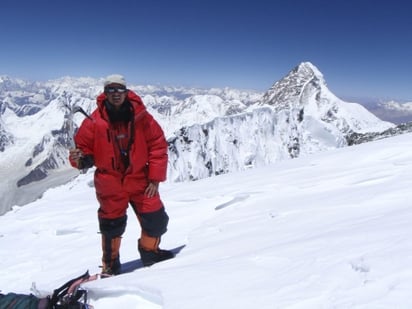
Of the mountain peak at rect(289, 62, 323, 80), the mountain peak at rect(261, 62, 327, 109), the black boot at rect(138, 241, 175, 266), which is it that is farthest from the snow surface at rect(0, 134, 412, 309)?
the mountain peak at rect(289, 62, 323, 80)

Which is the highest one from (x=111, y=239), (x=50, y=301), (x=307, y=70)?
(x=307, y=70)

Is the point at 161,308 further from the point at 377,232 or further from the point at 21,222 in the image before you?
the point at 21,222

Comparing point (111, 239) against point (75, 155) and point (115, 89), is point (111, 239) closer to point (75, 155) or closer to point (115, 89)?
point (75, 155)

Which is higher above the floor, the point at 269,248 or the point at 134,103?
the point at 134,103

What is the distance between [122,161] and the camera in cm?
504

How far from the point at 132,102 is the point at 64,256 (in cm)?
386

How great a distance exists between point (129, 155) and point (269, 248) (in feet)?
6.88

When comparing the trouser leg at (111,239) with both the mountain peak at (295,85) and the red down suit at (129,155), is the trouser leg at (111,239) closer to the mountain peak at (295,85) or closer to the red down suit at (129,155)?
the red down suit at (129,155)

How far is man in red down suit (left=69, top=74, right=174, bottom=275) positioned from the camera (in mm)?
4930

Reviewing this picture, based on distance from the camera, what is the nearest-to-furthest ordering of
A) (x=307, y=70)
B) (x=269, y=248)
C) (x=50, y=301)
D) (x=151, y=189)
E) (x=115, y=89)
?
(x=50, y=301)
(x=269, y=248)
(x=115, y=89)
(x=151, y=189)
(x=307, y=70)

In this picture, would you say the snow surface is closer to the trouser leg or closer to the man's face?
the trouser leg

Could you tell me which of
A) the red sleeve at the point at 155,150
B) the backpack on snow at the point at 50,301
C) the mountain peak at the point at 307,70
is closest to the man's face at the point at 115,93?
the red sleeve at the point at 155,150

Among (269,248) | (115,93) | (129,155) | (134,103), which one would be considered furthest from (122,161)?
(269,248)

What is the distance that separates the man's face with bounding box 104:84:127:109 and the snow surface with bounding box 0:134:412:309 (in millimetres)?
2072
